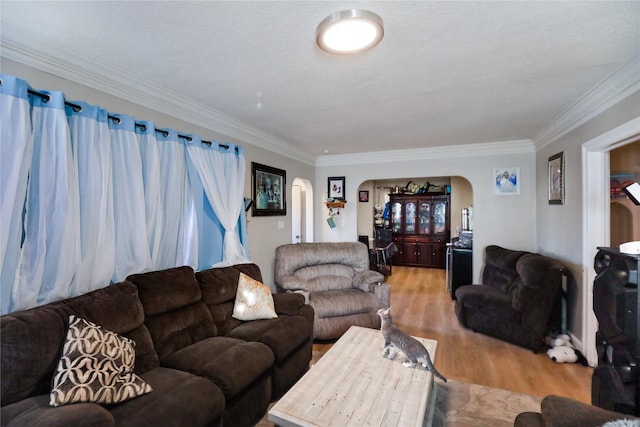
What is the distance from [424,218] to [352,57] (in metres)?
6.26

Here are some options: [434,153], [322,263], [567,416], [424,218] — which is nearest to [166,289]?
[322,263]

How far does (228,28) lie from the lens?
5.01 ft

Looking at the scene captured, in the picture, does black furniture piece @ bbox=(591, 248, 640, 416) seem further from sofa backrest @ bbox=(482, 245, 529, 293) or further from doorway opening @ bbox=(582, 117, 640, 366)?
sofa backrest @ bbox=(482, 245, 529, 293)

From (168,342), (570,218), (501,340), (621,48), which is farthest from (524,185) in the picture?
(168,342)

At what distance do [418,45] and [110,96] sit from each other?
2.13 metres

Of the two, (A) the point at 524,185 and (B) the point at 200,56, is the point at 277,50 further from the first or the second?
(A) the point at 524,185

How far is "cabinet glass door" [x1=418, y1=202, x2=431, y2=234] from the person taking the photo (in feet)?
24.3

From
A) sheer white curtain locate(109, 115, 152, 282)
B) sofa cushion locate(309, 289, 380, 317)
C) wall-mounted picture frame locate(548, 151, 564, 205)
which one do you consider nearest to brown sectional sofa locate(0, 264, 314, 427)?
sheer white curtain locate(109, 115, 152, 282)

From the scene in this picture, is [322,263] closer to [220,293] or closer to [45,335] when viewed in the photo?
[220,293]

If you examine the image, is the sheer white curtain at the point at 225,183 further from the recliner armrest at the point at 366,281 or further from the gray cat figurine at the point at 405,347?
the gray cat figurine at the point at 405,347

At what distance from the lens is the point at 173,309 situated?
210 centimetres

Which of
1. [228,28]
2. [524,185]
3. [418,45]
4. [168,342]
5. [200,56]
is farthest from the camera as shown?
[524,185]

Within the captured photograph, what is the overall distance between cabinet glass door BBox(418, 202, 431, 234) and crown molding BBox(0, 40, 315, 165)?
530cm

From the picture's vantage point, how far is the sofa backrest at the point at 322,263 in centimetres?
368
